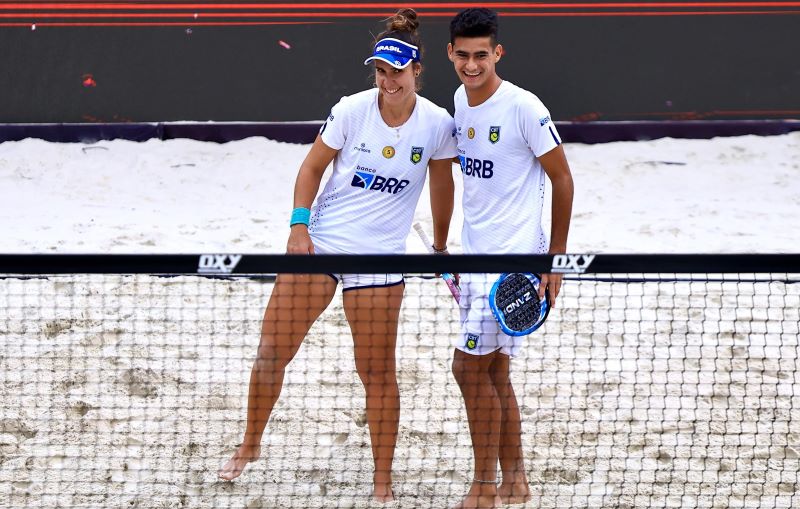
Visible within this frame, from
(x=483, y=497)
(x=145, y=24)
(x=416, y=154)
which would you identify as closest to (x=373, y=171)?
(x=416, y=154)

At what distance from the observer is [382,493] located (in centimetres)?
386

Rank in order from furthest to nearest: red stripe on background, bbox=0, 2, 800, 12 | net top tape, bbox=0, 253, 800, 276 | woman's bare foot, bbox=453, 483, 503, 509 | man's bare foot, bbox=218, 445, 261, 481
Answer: red stripe on background, bbox=0, 2, 800, 12 → man's bare foot, bbox=218, 445, 261, 481 → woman's bare foot, bbox=453, 483, 503, 509 → net top tape, bbox=0, 253, 800, 276

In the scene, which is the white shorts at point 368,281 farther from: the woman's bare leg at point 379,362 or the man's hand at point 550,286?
the man's hand at point 550,286

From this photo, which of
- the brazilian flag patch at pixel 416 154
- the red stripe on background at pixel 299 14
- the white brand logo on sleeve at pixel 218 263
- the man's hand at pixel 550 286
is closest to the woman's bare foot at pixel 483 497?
the man's hand at pixel 550 286

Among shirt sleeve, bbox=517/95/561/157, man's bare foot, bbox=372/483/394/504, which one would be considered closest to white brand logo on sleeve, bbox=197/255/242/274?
shirt sleeve, bbox=517/95/561/157

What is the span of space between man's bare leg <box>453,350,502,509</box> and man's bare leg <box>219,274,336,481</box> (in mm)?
598

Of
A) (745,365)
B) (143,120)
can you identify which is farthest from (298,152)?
(745,365)

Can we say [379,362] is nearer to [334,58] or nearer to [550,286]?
[550,286]

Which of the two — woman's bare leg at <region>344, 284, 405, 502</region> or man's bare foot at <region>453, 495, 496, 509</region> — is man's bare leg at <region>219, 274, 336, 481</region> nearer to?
woman's bare leg at <region>344, 284, 405, 502</region>

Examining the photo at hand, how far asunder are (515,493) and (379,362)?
2.44ft

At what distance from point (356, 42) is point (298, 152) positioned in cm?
113

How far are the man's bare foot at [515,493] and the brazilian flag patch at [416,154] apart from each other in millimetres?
1330

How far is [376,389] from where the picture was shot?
3.86 m

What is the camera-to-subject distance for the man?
11.7ft
